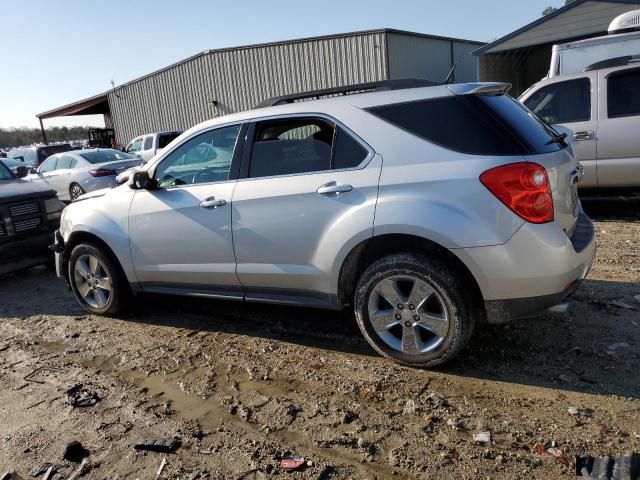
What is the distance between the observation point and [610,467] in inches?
A: 96.7

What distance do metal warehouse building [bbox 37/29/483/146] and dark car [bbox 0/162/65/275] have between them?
15.0m

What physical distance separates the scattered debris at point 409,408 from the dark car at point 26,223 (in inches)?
212

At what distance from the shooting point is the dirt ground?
8.97 feet

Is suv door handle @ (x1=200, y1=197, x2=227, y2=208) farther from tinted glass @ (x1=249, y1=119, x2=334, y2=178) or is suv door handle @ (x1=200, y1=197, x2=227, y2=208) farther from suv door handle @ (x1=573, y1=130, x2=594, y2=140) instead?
suv door handle @ (x1=573, y1=130, x2=594, y2=140)

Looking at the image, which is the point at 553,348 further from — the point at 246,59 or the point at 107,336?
the point at 246,59

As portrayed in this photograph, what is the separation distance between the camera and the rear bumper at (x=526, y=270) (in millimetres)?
3117

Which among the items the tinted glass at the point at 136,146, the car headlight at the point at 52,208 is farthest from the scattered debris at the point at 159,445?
the tinted glass at the point at 136,146

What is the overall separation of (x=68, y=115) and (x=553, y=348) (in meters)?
39.4

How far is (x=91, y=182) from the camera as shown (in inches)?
522

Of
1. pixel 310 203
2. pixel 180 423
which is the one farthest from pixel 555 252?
pixel 180 423

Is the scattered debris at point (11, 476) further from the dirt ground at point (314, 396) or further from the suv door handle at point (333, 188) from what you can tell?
the suv door handle at point (333, 188)

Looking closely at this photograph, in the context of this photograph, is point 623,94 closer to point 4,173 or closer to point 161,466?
point 161,466

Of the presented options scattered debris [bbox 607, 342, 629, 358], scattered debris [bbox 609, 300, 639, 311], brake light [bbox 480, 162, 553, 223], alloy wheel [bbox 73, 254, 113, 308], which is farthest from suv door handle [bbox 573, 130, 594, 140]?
alloy wheel [bbox 73, 254, 113, 308]

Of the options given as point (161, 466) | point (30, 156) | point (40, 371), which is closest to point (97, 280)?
point (40, 371)
